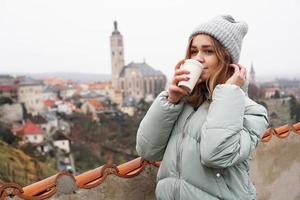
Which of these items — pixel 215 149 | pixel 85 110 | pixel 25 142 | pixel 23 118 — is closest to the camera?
pixel 215 149

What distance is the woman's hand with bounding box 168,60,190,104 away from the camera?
0.89 metres

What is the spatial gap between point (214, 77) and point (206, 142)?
180mm

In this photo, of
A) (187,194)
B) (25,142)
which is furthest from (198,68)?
(25,142)

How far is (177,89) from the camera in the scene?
91 cm

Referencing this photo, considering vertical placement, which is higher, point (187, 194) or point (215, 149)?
point (215, 149)

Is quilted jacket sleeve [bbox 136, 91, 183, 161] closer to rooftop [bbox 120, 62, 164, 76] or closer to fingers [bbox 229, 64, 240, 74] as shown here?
fingers [bbox 229, 64, 240, 74]

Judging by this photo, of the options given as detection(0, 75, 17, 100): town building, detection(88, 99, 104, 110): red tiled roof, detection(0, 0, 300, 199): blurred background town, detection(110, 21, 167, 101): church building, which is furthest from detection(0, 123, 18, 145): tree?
detection(110, 21, 167, 101): church building

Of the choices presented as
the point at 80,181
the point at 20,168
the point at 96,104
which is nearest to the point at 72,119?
the point at 96,104

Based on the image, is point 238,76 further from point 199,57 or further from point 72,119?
point 72,119

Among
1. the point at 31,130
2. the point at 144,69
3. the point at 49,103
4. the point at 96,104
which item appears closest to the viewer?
the point at 31,130

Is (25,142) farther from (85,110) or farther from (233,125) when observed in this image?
(233,125)

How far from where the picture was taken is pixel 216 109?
880mm

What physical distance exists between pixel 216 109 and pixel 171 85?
0.13 metres

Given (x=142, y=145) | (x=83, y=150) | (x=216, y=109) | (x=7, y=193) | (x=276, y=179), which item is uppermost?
(x=216, y=109)
